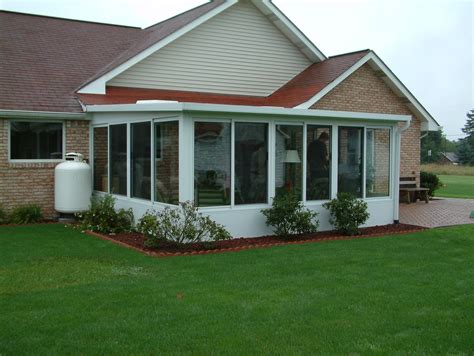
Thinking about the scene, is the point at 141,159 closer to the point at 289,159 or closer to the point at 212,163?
the point at 212,163

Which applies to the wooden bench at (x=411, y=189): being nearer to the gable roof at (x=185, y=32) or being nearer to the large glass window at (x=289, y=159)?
the gable roof at (x=185, y=32)

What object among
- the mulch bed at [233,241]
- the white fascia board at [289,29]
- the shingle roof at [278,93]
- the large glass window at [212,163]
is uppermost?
the white fascia board at [289,29]

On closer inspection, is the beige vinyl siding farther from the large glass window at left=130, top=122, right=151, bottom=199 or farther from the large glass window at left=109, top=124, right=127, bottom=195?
the large glass window at left=130, top=122, right=151, bottom=199

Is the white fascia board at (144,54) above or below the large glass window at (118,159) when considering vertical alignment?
above

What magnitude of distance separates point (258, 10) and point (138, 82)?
449cm

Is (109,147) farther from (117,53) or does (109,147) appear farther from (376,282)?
(376,282)

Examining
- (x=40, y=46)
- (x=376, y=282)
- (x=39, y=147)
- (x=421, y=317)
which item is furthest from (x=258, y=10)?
(x=421, y=317)

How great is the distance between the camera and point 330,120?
1291 centimetres

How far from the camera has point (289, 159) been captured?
1244 centimetres

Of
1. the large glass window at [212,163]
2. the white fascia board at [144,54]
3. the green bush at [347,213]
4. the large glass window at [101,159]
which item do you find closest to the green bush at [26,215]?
the large glass window at [101,159]

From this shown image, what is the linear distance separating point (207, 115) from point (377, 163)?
4.78 metres

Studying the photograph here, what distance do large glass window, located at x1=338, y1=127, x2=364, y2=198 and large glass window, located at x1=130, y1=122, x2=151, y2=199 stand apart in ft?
13.7

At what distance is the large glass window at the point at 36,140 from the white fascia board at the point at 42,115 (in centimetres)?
33

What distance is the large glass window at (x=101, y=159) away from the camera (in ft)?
46.2
